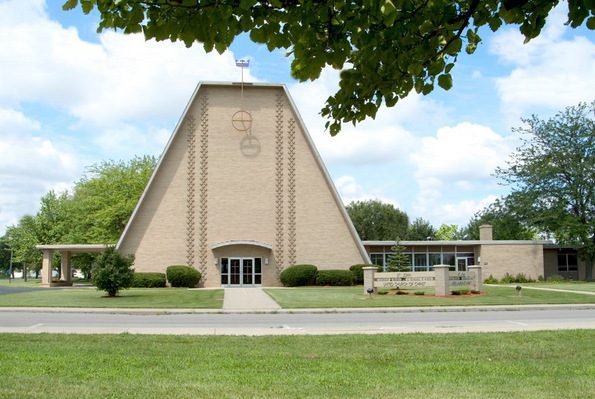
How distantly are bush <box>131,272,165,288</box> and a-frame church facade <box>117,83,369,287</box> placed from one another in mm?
1246

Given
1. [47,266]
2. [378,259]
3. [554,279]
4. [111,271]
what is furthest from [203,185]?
[554,279]

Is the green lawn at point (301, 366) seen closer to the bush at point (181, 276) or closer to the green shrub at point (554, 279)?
the bush at point (181, 276)

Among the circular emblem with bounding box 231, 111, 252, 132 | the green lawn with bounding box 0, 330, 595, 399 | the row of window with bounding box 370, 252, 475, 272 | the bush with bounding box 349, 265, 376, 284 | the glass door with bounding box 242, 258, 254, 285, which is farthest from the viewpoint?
the row of window with bounding box 370, 252, 475, 272

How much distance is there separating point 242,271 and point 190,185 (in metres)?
6.93

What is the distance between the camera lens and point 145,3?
4.37 meters

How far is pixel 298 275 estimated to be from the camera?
4028 centimetres

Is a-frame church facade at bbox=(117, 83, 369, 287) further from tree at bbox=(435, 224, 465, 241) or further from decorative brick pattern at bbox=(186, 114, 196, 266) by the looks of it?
tree at bbox=(435, 224, 465, 241)

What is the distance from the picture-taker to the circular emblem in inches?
1686

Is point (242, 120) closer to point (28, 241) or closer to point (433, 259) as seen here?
point (433, 259)

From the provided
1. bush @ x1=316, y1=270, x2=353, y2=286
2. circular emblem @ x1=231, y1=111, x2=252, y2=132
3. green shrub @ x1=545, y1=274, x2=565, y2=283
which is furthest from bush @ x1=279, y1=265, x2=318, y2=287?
green shrub @ x1=545, y1=274, x2=565, y2=283

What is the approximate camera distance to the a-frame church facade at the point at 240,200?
4134 centimetres

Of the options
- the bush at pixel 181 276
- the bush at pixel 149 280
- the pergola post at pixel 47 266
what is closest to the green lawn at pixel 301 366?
the bush at pixel 181 276

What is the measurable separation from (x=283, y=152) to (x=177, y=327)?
2792cm

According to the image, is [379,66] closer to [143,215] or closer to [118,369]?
[118,369]
